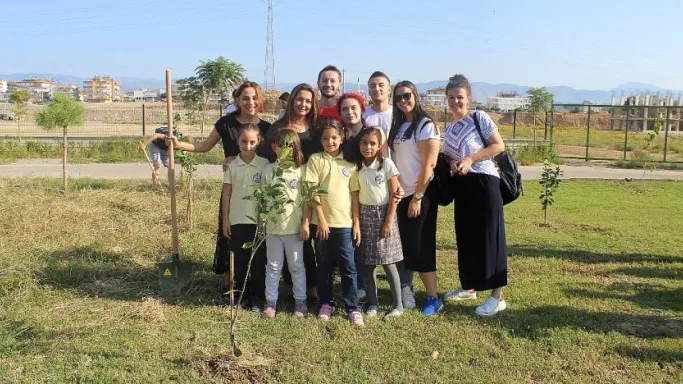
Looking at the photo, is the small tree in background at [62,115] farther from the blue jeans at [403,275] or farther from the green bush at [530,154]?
the green bush at [530,154]

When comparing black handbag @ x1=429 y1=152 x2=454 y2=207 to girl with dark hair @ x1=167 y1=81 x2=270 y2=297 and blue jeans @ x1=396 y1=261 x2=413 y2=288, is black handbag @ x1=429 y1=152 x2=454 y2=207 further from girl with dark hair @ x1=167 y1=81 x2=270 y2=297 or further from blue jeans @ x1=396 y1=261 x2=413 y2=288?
girl with dark hair @ x1=167 y1=81 x2=270 y2=297

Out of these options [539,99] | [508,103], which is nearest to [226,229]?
[539,99]

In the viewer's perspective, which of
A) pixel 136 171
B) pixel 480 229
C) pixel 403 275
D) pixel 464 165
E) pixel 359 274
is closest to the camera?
pixel 464 165

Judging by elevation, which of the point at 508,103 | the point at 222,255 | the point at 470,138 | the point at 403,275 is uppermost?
the point at 508,103

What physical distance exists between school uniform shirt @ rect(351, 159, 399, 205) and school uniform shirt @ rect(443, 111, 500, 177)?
0.48 meters

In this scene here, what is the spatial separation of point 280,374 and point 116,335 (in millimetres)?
1230

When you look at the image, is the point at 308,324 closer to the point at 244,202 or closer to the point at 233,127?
the point at 244,202

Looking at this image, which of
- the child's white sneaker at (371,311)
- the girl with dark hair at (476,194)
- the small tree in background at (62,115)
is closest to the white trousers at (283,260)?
the child's white sneaker at (371,311)

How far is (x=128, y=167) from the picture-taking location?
14.1m

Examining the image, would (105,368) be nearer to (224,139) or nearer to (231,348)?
(231,348)

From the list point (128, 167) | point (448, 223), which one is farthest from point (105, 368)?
point (128, 167)

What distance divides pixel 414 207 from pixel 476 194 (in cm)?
47

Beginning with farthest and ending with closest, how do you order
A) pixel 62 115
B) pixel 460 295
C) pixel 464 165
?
pixel 62 115 → pixel 460 295 → pixel 464 165

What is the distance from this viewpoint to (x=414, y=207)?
423 cm
